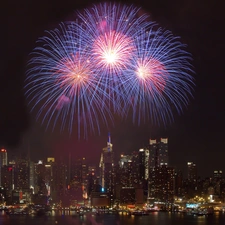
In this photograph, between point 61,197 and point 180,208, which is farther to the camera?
point 61,197

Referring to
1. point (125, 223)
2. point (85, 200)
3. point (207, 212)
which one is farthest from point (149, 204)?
point (125, 223)

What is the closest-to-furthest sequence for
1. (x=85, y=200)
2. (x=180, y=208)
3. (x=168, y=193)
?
1. (x=180, y=208)
2. (x=168, y=193)
3. (x=85, y=200)

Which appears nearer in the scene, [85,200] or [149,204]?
[149,204]

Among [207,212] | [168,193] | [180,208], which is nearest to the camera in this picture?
[207,212]

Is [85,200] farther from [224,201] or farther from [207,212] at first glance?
[207,212]

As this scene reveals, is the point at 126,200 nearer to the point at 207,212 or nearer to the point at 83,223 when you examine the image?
the point at 207,212

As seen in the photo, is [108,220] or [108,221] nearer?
[108,221]

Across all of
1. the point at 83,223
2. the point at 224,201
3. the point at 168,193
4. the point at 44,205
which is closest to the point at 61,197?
the point at 44,205

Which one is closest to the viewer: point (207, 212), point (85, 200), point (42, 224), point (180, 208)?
point (42, 224)

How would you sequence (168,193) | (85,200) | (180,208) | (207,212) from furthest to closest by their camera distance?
(85,200), (168,193), (180,208), (207,212)
